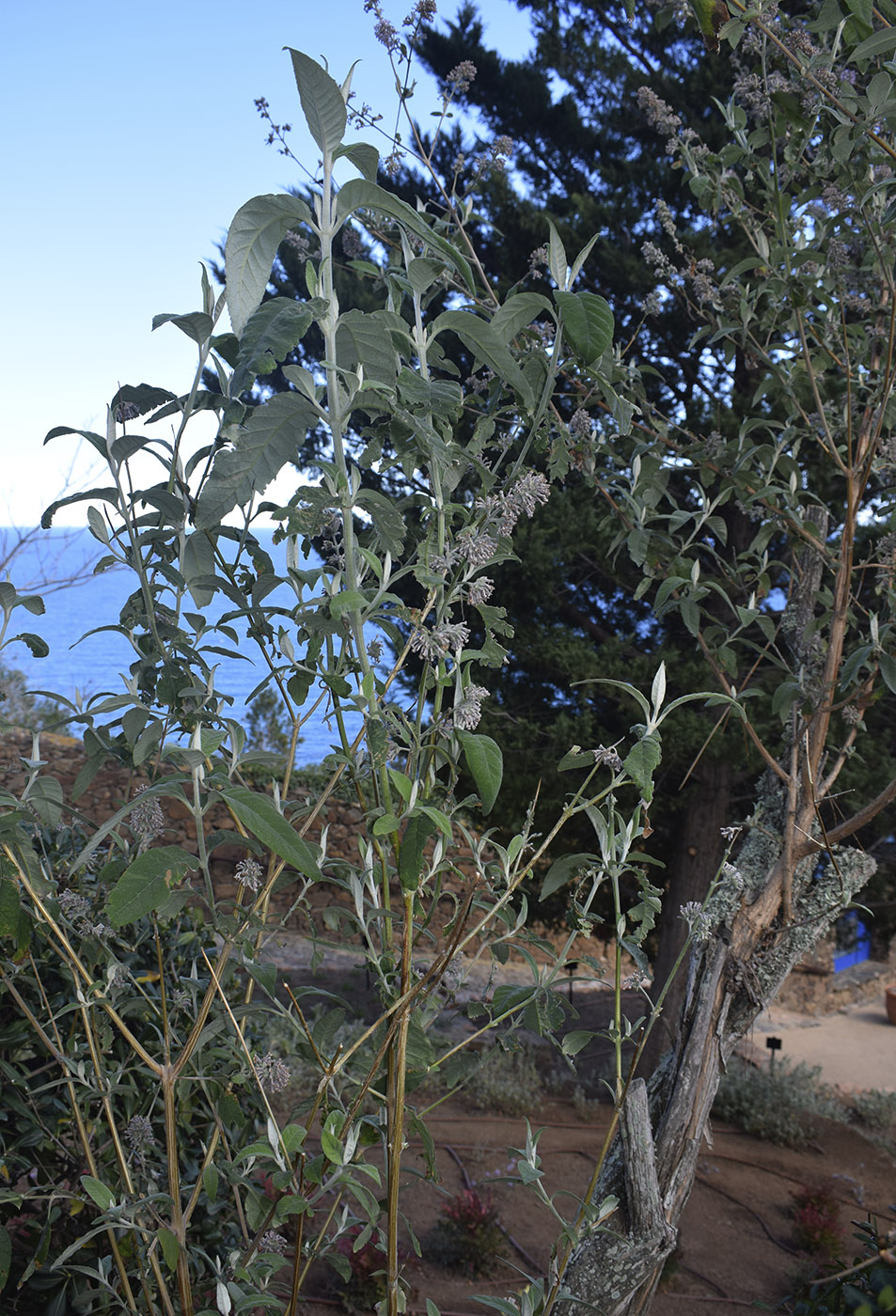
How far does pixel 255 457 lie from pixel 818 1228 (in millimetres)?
3769

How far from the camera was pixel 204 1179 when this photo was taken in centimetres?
106

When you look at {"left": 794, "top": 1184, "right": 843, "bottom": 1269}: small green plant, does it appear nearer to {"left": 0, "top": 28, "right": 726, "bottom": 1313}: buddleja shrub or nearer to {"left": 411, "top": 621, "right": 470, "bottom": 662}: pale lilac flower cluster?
{"left": 0, "top": 28, "right": 726, "bottom": 1313}: buddleja shrub

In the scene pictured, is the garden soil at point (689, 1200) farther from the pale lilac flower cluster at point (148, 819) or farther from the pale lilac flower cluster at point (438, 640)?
the pale lilac flower cluster at point (438, 640)

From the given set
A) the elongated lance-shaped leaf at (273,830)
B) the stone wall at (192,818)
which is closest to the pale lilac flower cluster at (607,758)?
the elongated lance-shaped leaf at (273,830)

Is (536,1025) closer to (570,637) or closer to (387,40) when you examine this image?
Answer: (387,40)

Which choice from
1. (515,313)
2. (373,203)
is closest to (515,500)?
(515,313)

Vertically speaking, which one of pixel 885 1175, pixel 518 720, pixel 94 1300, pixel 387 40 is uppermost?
pixel 387 40

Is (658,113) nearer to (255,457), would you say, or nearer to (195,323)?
(195,323)

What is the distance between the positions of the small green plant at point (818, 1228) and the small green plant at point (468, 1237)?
1.15m

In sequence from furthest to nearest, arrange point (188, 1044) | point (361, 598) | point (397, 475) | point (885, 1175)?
point (397, 475)
point (885, 1175)
point (188, 1044)
point (361, 598)

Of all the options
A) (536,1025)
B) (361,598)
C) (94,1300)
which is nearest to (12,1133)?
(94,1300)

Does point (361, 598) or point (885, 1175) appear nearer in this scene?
point (361, 598)

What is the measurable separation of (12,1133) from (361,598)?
1307 mm

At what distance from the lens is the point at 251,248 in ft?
2.39
